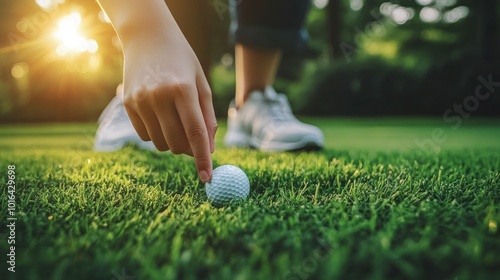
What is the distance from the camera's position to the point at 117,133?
3213 millimetres

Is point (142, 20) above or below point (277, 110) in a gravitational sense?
above

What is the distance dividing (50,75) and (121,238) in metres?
15.7

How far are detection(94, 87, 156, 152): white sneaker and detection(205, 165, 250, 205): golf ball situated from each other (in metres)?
1.57

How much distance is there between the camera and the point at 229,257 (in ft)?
3.27

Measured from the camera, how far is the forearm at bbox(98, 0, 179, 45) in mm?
1388

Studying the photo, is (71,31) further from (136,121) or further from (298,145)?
(136,121)

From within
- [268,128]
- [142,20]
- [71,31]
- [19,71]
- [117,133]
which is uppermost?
[19,71]

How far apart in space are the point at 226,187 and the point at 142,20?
24.8 inches

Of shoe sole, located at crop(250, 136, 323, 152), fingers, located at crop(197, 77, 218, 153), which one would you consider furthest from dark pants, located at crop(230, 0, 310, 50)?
fingers, located at crop(197, 77, 218, 153)

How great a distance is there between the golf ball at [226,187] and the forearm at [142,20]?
21.4 inches

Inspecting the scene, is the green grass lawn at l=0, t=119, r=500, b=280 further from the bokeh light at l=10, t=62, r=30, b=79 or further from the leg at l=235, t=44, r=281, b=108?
the bokeh light at l=10, t=62, r=30, b=79

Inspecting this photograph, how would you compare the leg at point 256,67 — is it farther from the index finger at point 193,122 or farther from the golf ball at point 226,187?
the index finger at point 193,122

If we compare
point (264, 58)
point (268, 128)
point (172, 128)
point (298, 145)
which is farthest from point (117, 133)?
point (172, 128)

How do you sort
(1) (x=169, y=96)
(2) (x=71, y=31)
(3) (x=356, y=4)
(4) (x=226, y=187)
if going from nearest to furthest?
(1) (x=169, y=96) < (4) (x=226, y=187) < (2) (x=71, y=31) < (3) (x=356, y=4)
